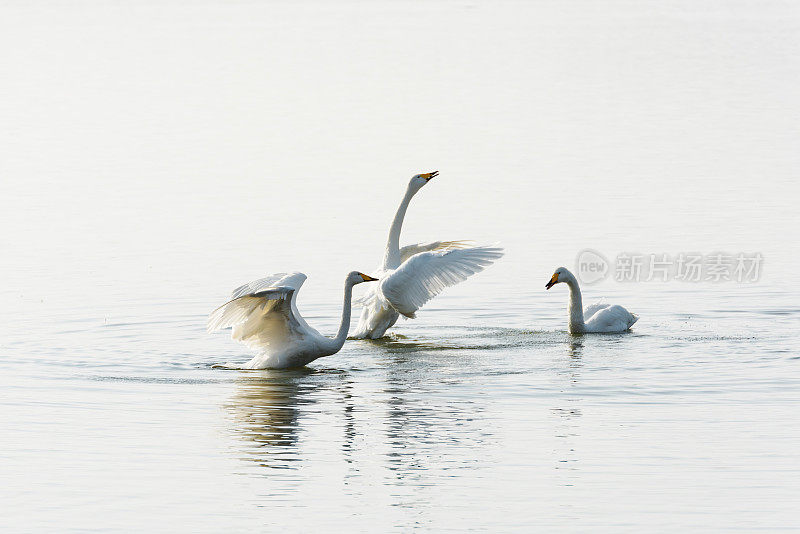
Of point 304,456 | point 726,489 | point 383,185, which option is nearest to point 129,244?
point 383,185

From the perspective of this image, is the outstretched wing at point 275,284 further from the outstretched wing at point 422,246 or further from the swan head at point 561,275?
the outstretched wing at point 422,246

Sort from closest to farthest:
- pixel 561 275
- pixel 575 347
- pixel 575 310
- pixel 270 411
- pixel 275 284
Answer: pixel 270 411
pixel 275 284
pixel 575 347
pixel 575 310
pixel 561 275

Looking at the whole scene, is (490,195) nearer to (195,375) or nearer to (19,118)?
(195,375)

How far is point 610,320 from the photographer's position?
16547 mm

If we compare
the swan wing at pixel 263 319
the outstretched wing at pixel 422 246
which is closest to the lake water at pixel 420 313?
the swan wing at pixel 263 319

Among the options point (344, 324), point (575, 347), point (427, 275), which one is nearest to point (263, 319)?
point (344, 324)

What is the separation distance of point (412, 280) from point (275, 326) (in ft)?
6.23

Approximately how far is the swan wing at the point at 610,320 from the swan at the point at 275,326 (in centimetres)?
314

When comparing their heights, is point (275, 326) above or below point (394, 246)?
below

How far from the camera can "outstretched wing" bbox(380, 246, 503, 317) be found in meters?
15.9

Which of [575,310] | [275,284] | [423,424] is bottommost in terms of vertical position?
[423,424]

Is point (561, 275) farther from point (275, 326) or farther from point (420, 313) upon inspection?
point (275, 326)

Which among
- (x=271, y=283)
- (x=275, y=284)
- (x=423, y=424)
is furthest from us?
(x=271, y=283)

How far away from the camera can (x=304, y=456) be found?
10.9 m
